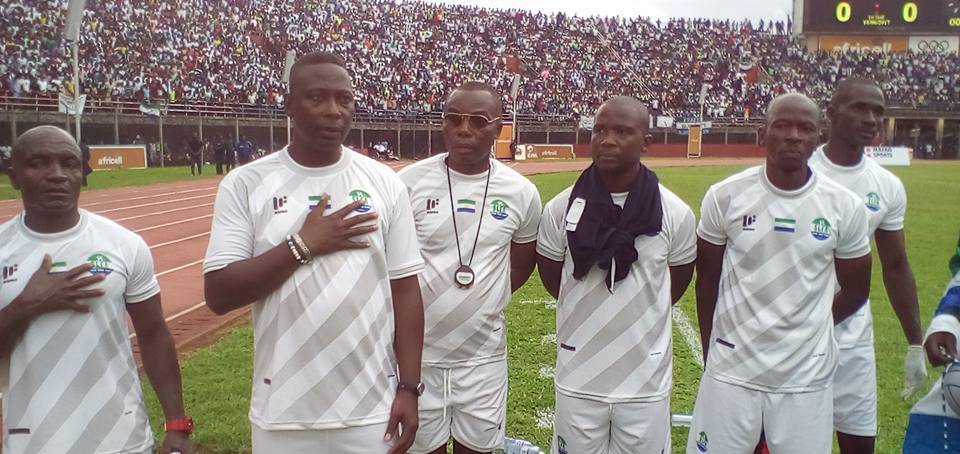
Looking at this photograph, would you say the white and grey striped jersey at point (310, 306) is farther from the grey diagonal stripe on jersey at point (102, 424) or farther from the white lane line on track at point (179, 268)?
the white lane line on track at point (179, 268)

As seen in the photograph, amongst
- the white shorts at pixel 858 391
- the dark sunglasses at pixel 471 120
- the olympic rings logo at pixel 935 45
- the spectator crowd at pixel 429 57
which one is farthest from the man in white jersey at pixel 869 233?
the olympic rings logo at pixel 935 45

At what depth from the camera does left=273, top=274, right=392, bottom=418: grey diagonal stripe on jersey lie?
8.45 ft

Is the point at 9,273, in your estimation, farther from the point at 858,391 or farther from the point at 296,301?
Answer: the point at 858,391

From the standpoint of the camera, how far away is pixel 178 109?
109 feet

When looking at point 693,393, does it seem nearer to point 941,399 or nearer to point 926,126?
point 941,399

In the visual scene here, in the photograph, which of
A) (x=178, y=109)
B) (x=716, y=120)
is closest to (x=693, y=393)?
(x=178, y=109)

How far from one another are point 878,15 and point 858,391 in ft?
165

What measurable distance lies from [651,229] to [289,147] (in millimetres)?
1540

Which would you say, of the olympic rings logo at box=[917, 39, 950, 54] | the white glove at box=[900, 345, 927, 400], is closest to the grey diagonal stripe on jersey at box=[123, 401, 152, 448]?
the white glove at box=[900, 345, 927, 400]

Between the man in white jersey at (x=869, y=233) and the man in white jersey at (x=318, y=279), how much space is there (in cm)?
242

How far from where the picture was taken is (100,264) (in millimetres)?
2629

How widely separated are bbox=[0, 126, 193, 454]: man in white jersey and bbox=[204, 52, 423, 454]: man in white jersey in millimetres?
391

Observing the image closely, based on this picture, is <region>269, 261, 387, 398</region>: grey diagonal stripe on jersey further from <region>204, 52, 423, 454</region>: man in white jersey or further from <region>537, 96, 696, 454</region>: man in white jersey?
<region>537, 96, 696, 454</region>: man in white jersey

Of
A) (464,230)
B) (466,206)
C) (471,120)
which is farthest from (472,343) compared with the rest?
(471,120)
